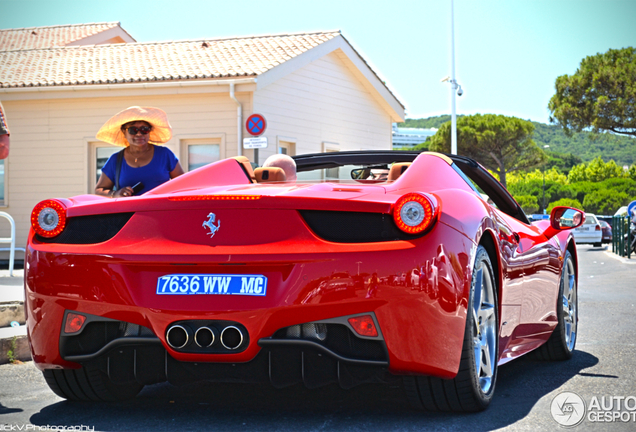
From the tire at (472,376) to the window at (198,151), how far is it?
52.8ft

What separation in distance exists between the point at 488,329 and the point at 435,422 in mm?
637

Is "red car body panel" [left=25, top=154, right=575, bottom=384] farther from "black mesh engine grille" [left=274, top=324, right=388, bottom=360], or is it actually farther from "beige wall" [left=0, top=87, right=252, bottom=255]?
"beige wall" [left=0, top=87, right=252, bottom=255]

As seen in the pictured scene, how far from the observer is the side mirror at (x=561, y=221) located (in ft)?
17.8

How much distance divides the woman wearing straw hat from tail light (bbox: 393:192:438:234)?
328 cm

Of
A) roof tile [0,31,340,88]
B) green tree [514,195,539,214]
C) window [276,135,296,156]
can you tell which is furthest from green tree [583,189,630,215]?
window [276,135,296,156]

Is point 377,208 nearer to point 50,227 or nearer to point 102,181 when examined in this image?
A: point 50,227

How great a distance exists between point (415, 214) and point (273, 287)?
634mm

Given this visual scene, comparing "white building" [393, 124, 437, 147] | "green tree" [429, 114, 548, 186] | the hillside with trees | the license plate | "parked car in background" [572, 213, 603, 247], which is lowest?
"parked car in background" [572, 213, 603, 247]

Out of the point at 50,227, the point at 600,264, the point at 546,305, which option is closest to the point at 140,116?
the point at 50,227

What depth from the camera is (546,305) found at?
17.2 feet

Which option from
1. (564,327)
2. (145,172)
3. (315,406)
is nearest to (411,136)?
(145,172)

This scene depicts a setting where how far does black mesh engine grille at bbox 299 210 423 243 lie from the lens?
134 inches

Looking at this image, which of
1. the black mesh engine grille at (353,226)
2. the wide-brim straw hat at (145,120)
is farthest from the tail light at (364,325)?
the wide-brim straw hat at (145,120)

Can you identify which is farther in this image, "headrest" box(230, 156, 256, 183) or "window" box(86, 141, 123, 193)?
"window" box(86, 141, 123, 193)
